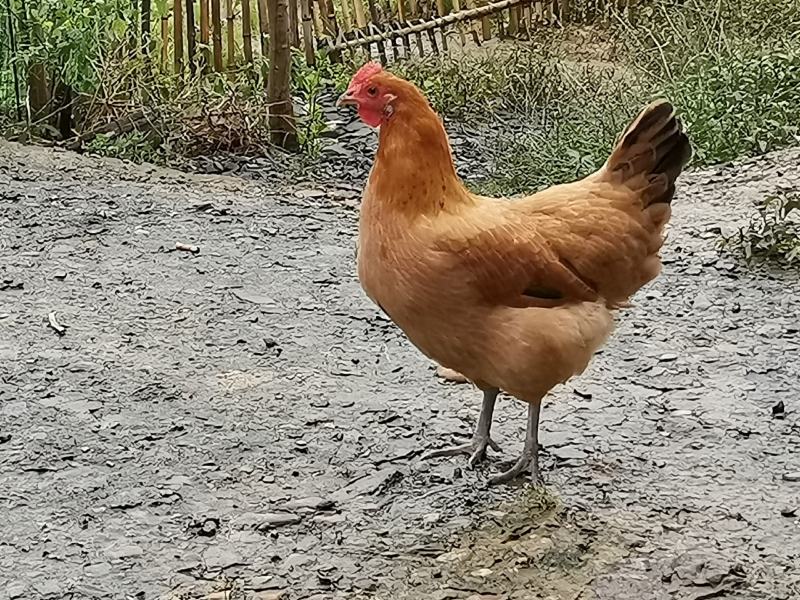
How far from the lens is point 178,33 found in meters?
7.28

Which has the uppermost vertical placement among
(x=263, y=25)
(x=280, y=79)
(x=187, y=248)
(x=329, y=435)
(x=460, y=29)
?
(x=263, y=25)

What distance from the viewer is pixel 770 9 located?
8625 mm

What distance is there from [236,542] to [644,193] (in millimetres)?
1615

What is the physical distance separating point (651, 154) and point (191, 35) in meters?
4.67

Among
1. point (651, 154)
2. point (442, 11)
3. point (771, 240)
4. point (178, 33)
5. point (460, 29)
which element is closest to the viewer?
point (651, 154)

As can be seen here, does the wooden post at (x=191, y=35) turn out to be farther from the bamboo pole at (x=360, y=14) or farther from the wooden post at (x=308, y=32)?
the bamboo pole at (x=360, y=14)

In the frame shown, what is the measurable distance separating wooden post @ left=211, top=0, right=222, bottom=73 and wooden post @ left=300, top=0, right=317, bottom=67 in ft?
2.29

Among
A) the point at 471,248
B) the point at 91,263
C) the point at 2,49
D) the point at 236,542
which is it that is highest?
the point at 2,49

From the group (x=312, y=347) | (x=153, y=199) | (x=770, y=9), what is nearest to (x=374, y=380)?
(x=312, y=347)

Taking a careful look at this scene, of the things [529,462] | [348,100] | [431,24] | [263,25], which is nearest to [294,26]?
[263,25]

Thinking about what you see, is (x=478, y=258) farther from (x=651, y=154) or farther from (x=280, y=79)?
(x=280, y=79)

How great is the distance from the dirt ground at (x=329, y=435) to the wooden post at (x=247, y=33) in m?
2.05

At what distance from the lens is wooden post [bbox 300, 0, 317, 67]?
783cm

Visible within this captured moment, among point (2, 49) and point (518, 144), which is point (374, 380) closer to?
point (518, 144)
